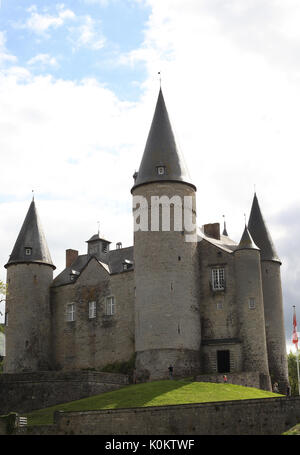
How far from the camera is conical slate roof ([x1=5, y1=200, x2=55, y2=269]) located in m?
63.3

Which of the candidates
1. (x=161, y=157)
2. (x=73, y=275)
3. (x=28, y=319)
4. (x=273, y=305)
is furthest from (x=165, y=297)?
(x=28, y=319)

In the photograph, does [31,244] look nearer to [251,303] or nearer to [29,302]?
[29,302]

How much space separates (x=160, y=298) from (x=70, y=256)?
1681cm

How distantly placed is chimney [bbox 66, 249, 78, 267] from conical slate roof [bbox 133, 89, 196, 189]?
14.1 meters

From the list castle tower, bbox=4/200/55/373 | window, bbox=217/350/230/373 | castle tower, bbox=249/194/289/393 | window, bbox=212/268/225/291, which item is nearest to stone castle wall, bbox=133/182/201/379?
window, bbox=212/268/225/291

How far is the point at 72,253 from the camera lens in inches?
2724

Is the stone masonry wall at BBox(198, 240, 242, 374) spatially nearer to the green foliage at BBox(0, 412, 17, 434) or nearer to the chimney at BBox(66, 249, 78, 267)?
the chimney at BBox(66, 249, 78, 267)

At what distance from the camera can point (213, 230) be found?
62.0 metres

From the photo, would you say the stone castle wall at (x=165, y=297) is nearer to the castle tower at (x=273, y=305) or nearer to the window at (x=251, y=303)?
the window at (x=251, y=303)

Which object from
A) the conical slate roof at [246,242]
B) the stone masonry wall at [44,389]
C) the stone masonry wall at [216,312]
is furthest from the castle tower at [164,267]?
the stone masonry wall at [44,389]

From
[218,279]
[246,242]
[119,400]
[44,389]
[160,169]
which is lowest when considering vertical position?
[119,400]
